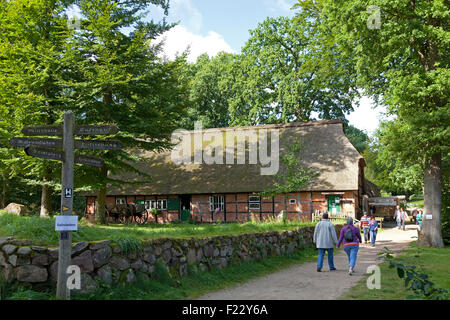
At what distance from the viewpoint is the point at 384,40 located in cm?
1730

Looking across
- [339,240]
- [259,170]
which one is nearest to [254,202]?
[259,170]

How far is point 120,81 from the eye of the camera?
56.8ft

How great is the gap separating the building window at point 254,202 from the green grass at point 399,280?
1369 centimetres

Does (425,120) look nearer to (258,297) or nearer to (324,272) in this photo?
(324,272)

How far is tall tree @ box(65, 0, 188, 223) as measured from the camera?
57.9 ft

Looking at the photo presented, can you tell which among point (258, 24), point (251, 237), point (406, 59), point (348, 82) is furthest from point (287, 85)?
point (251, 237)

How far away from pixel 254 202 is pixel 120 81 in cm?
1422

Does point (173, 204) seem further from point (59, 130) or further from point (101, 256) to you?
point (59, 130)

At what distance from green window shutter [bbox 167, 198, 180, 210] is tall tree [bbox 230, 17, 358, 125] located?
13048mm

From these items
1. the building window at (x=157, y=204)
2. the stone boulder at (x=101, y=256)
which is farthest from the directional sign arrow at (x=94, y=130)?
the building window at (x=157, y=204)

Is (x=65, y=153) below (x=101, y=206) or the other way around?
the other way around

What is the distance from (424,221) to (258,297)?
1339 centimetres

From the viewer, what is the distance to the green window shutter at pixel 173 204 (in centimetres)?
2984

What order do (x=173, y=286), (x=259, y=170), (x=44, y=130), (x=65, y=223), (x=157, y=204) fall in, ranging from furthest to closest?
(x=157, y=204), (x=259, y=170), (x=173, y=286), (x=44, y=130), (x=65, y=223)
